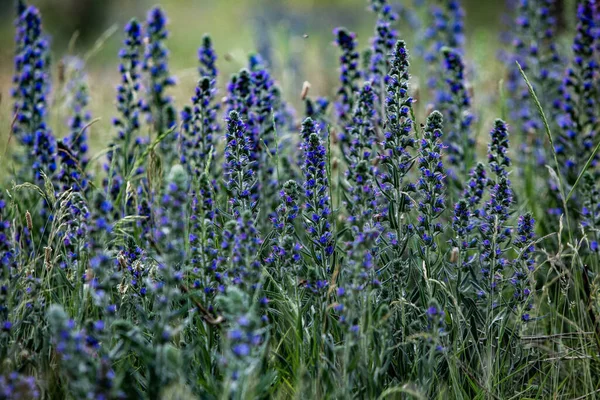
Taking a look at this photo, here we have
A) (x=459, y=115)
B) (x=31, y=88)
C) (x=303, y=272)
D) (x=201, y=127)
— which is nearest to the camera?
(x=303, y=272)

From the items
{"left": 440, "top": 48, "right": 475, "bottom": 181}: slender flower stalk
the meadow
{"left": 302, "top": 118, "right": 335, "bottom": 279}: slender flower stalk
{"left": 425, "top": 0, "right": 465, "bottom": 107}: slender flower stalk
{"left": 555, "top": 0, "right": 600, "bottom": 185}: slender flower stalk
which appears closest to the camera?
the meadow

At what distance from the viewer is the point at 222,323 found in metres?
2.65

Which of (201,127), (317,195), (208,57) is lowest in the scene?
(317,195)

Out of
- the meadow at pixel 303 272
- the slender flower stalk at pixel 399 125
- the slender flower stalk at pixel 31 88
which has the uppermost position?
the slender flower stalk at pixel 31 88

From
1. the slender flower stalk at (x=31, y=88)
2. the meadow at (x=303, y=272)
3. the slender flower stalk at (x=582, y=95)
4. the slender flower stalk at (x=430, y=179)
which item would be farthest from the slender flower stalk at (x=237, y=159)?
the slender flower stalk at (x=582, y=95)

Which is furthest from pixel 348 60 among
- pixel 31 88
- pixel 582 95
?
pixel 31 88

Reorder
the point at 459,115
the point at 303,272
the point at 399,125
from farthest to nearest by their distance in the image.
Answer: the point at 459,115, the point at 303,272, the point at 399,125

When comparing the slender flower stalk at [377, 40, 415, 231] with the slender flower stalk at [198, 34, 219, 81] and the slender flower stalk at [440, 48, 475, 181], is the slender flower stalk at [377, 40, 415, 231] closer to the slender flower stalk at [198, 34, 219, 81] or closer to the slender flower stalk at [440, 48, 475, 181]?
the slender flower stalk at [440, 48, 475, 181]

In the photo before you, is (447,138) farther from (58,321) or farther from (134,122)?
(58,321)

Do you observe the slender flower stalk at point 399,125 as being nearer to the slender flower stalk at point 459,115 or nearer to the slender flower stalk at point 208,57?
the slender flower stalk at point 459,115

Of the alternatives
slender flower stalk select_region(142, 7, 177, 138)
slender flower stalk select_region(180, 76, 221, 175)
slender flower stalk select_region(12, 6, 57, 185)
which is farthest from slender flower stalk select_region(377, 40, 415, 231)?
slender flower stalk select_region(12, 6, 57, 185)

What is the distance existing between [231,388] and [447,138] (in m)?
3.77

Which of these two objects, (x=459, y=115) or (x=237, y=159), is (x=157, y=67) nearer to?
(x=237, y=159)

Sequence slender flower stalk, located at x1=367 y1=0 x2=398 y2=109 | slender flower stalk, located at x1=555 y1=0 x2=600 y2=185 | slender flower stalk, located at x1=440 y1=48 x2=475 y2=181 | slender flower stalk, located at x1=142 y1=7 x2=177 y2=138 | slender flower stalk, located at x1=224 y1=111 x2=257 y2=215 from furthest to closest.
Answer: slender flower stalk, located at x1=142 y1=7 x2=177 y2=138 → slender flower stalk, located at x1=440 y1=48 x2=475 y2=181 → slender flower stalk, located at x1=555 y1=0 x2=600 y2=185 → slender flower stalk, located at x1=367 y1=0 x2=398 y2=109 → slender flower stalk, located at x1=224 y1=111 x2=257 y2=215
